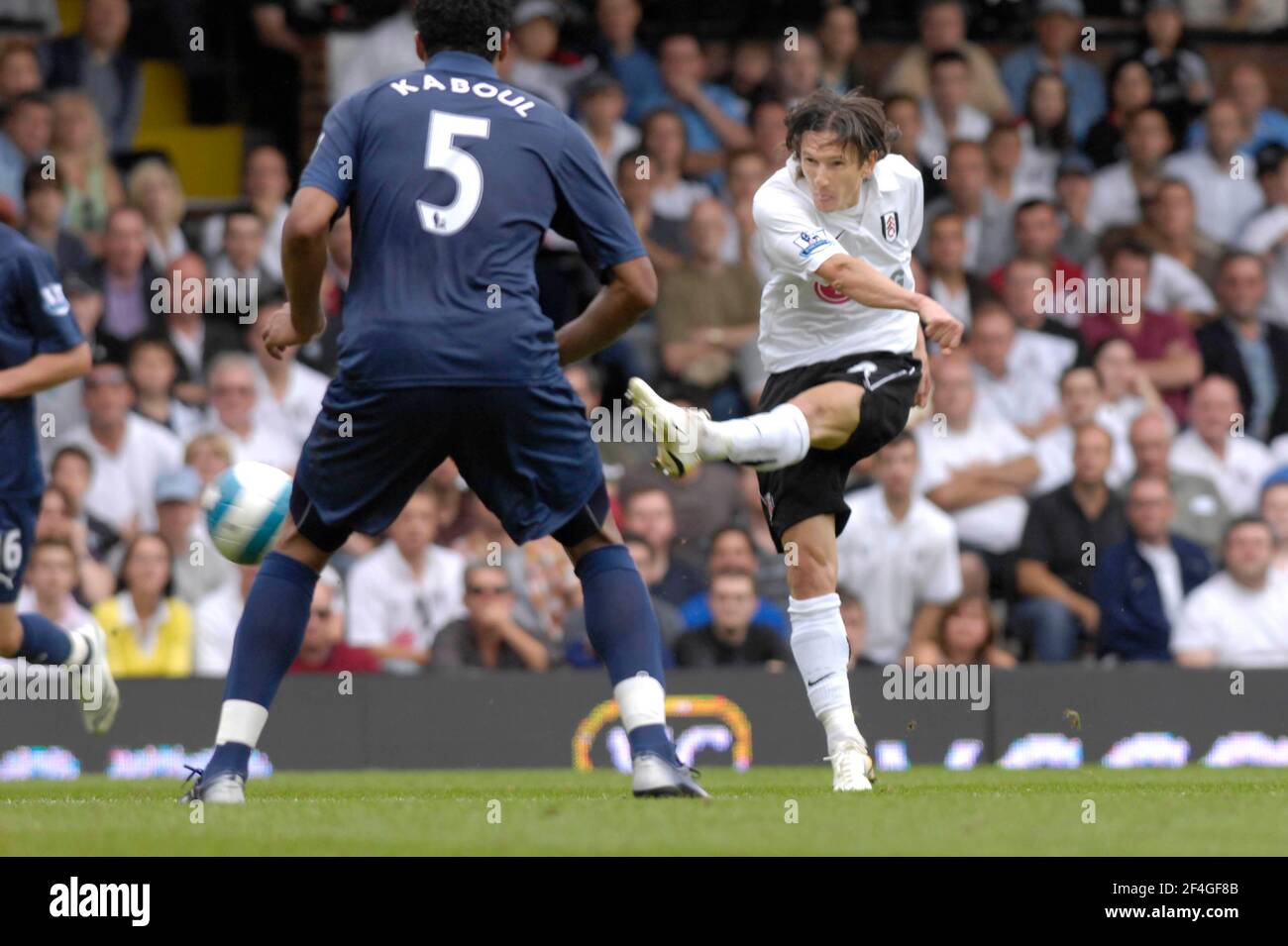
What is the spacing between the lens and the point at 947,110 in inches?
566

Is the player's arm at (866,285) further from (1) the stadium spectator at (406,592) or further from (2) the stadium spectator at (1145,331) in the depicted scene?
(2) the stadium spectator at (1145,331)

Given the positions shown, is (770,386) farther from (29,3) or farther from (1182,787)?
(29,3)

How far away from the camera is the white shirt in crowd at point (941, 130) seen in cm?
1420

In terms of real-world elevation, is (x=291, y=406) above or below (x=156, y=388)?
below

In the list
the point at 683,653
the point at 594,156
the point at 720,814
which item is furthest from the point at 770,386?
the point at 683,653

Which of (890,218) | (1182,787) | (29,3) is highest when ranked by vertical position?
(29,3)

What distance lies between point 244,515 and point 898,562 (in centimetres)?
522

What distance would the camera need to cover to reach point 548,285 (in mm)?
13031

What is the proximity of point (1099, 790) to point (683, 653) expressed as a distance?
12.9ft

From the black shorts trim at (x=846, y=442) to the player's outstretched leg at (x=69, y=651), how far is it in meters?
2.94

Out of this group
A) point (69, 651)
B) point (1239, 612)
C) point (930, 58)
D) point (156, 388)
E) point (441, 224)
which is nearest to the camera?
point (441, 224)

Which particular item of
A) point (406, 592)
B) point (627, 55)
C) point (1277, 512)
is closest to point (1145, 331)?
point (1277, 512)

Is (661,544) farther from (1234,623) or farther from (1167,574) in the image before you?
(1234,623)

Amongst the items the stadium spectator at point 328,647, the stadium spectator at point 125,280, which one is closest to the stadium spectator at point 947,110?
the stadium spectator at point 125,280
